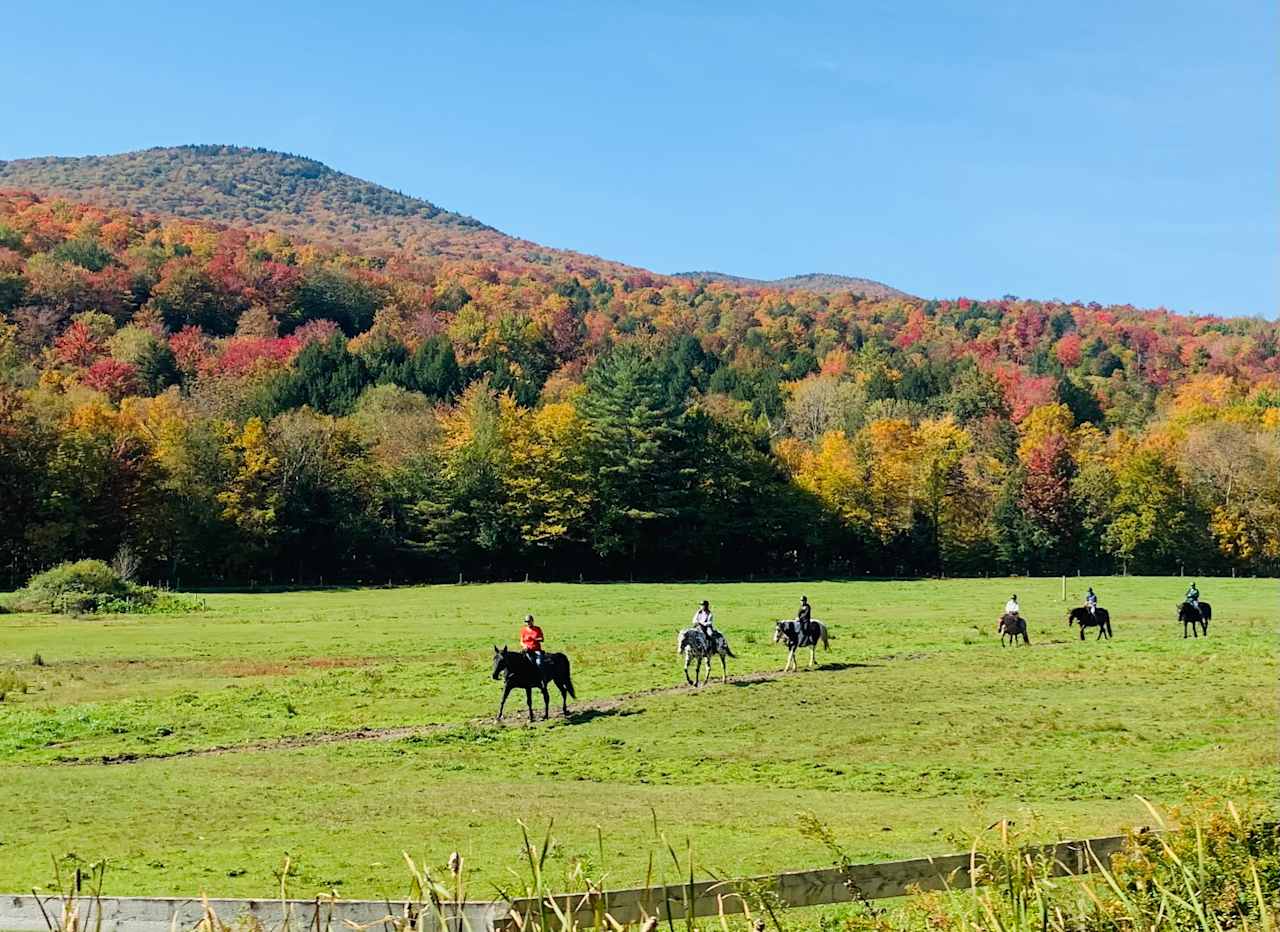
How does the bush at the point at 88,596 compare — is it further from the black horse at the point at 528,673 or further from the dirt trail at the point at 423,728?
the black horse at the point at 528,673

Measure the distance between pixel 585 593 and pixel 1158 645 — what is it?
125 ft

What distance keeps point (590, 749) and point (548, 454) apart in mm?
65791

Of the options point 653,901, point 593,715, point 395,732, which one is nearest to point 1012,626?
point 593,715

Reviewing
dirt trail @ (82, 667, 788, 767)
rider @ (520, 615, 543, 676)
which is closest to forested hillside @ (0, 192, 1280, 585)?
dirt trail @ (82, 667, 788, 767)

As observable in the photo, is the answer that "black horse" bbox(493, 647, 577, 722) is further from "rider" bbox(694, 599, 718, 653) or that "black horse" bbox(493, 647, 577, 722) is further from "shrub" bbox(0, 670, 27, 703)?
"shrub" bbox(0, 670, 27, 703)

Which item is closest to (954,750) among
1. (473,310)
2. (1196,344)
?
(473,310)

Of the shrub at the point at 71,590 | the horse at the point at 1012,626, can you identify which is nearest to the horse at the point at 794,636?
the horse at the point at 1012,626

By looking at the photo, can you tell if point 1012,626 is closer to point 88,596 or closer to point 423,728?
point 423,728

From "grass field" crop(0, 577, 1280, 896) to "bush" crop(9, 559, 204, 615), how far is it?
996 cm

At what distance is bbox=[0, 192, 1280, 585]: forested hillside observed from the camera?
80500mm

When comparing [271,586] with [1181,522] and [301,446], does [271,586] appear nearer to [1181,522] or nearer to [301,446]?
[301,446]

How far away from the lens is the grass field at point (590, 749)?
15047mm

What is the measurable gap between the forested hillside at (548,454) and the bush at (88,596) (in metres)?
17.0

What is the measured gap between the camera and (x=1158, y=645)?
1496 inches
